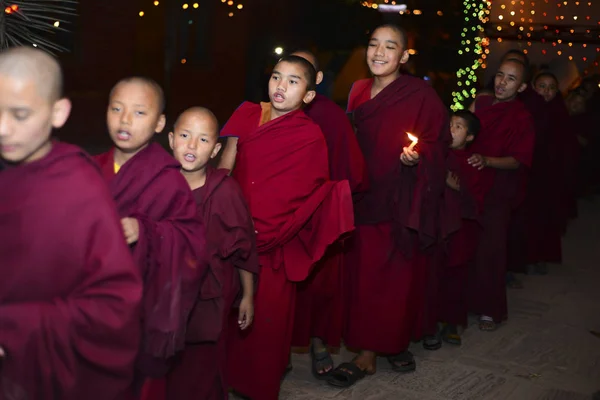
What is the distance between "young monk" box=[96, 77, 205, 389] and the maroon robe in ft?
2.11

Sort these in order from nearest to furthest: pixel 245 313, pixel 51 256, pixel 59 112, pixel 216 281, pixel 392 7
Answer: pixel 51 256
pixel 59 112
pixel 216 281
pixel 245 313
pixel 392 7

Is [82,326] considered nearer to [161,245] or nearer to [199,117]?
[161,245]

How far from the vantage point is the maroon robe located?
3398mm

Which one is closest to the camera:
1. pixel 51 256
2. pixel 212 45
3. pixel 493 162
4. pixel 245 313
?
pixel 51 256

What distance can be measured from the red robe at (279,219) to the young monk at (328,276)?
45cm

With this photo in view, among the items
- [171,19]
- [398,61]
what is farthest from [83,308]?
[171,19]

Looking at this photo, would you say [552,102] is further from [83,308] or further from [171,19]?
[171,19]

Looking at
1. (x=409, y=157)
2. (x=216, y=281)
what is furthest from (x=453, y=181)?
(x=216, y=281)

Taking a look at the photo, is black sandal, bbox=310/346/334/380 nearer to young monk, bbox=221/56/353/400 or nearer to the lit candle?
young monk, bbox=221/56/353/400

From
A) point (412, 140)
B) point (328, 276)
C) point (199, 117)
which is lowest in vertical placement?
point (328, 276)

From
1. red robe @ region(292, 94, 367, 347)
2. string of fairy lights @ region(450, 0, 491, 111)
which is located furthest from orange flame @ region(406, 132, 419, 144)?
string of fairy lights @ region(450, 0, 491, 111)

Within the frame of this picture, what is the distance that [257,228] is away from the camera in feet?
13.7

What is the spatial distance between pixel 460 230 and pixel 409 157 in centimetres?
Result: 126

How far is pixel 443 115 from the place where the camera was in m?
4.89
